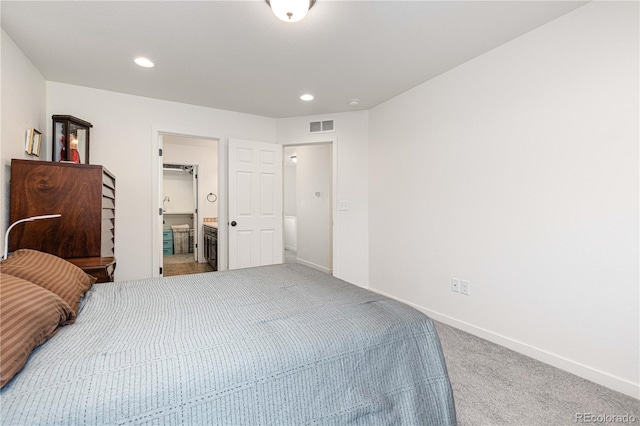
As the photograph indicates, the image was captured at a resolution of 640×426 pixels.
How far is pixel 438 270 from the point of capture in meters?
2.99

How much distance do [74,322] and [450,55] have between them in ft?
10.3

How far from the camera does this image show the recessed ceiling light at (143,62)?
261 cm

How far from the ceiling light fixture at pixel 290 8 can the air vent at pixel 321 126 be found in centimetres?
232

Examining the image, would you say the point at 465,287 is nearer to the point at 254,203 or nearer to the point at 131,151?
the point at 254,203

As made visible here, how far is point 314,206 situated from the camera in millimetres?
5656

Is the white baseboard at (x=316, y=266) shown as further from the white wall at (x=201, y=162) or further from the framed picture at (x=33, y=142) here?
the framed picture at (x=33, y=142)

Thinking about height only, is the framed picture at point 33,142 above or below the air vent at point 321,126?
below

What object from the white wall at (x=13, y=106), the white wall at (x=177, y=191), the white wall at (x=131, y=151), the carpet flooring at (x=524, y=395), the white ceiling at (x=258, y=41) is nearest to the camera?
the carpet flooring at (x=524, y=395)

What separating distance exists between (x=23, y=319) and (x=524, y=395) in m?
2.44

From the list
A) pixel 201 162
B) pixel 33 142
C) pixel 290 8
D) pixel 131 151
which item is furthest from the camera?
pixel 201 162

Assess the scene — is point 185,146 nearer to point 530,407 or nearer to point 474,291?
point 474,291

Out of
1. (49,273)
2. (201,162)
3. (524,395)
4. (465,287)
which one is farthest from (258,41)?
(201,162)

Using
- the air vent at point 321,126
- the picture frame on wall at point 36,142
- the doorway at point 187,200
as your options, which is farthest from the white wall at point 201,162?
the picture frame on wall at point 36,142

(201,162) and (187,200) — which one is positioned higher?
(201,162)
